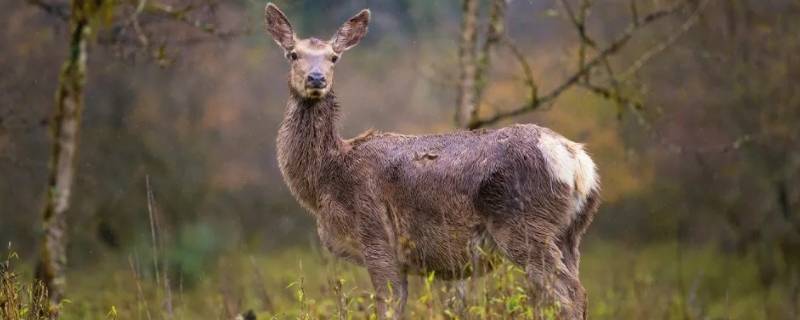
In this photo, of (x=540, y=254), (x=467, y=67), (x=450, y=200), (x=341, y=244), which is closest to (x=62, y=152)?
(x=341, y=244)

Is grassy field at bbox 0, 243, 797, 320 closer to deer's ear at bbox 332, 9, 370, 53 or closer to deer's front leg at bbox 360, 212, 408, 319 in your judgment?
deer's ear at bbox 332, 9, 370, 53

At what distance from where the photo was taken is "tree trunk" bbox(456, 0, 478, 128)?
1209 centimetres

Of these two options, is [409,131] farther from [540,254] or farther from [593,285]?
[540,254]

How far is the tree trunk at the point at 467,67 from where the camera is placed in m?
12.1

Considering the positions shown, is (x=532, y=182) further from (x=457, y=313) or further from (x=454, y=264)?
(x=457, y=313)

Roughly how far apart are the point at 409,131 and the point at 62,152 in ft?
21.7

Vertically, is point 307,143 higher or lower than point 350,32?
lower

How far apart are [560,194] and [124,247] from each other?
771cm

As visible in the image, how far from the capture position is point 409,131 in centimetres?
1633

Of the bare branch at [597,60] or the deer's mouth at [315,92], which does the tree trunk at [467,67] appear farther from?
the deer's mouth at [315,92]

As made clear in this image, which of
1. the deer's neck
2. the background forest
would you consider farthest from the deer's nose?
the background forest

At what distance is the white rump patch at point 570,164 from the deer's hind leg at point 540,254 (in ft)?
0.86

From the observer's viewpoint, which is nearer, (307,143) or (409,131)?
(307,143)

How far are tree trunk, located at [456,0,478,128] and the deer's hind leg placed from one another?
3589mm
